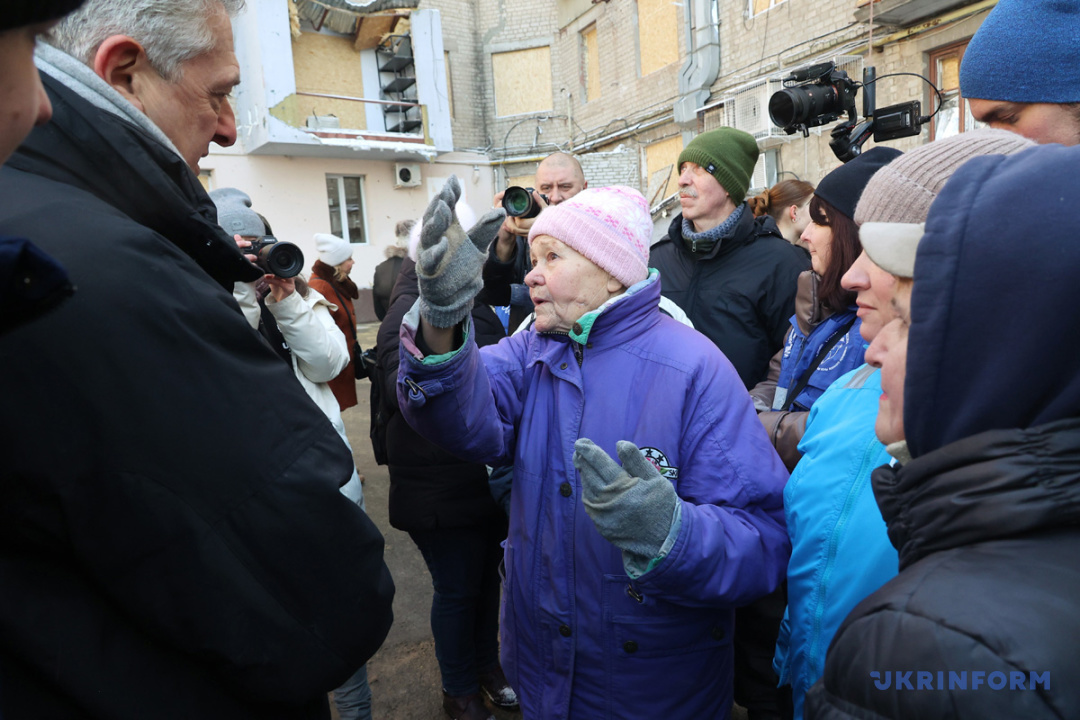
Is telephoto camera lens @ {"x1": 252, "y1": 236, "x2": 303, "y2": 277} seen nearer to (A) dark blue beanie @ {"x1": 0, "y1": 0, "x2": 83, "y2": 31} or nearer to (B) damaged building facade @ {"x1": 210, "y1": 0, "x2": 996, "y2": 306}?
(A) dark blue beanie @ {"x1": 0, "y1": 0, "x2": 83, "y2": 31}

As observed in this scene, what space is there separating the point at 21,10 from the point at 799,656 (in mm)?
1557

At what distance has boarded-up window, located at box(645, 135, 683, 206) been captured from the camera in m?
Answer: 13.4

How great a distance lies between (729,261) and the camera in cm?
284

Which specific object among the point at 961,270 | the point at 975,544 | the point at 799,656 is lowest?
the point at 799,656

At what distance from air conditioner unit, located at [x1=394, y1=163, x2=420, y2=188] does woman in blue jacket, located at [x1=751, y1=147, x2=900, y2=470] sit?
14.9 m

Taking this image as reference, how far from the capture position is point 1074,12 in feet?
5.55

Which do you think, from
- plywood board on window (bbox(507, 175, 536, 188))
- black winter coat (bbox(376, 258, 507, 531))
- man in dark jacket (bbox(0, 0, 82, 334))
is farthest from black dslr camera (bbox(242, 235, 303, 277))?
plywood board on window (bbox(507, 175, 536, 188))

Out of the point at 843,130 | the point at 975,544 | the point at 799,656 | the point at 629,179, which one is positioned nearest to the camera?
the point at 975,544

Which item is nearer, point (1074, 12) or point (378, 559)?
point (378, 559)

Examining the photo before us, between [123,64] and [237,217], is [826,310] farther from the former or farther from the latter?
[237,217]

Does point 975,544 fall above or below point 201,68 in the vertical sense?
below

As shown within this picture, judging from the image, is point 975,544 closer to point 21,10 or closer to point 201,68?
point 21,10

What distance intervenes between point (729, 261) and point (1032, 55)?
128cm

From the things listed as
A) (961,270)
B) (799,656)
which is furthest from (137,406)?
(799,656)
